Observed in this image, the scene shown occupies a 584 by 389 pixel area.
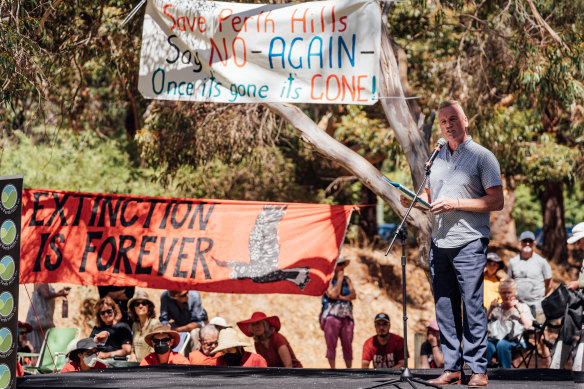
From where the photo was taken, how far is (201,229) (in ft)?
34.0

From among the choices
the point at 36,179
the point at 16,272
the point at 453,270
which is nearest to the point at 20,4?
the point at 16,272

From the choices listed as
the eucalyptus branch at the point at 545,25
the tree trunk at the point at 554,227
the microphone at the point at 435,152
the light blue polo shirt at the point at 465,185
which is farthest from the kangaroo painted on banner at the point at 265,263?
the tree trunk at the point at 554,227

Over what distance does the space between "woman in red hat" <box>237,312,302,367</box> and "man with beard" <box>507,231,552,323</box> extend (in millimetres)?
3343

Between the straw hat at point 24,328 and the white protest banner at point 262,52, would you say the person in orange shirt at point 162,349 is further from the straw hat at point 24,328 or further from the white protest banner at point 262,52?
the straw hat at point 24,328

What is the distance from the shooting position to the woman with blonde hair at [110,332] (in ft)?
32.3

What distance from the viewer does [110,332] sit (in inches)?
401

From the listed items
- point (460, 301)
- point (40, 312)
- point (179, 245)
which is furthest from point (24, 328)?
point (460, 301)

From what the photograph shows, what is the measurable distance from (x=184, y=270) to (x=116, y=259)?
Result: 0.80 metres

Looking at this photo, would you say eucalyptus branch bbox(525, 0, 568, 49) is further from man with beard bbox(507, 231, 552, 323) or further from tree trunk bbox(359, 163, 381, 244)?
tree trunk bbox(359, 163, 381, 244)

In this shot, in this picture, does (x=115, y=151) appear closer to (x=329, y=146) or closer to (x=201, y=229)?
(x=201, y=229)

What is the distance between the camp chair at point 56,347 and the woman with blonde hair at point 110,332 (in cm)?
63

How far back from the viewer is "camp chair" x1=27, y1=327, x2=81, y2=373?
416 inches

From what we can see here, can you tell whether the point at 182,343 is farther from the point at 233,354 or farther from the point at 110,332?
the point at 233,354

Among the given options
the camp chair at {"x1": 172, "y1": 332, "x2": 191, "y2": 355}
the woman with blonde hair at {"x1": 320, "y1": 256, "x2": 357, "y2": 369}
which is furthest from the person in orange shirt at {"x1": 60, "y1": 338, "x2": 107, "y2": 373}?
the woman with blonde hair at {"x1": 320, "y1": 256, "x2": 357, "y2": 369}
